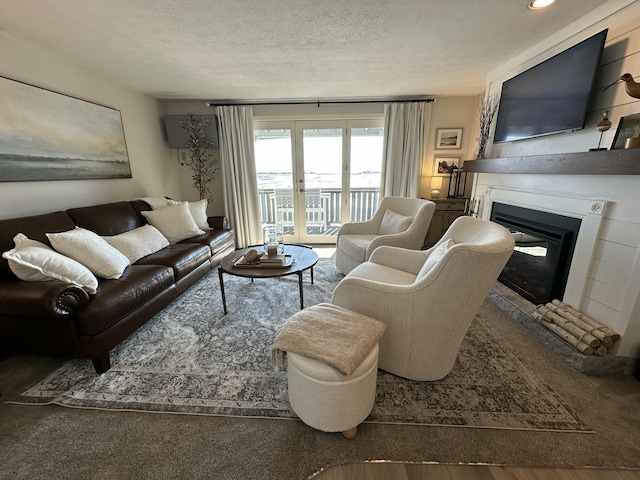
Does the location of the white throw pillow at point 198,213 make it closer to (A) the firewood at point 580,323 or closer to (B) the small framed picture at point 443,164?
(B) the small framed picture at point 443,164

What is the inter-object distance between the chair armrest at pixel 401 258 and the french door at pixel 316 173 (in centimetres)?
230

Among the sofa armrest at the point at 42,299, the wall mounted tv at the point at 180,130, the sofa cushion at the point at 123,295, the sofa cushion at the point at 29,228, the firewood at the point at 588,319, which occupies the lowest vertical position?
the firewood at the point at 588,319

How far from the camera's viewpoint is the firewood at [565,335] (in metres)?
1.59

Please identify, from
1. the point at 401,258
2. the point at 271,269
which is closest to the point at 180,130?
the point at 271,269

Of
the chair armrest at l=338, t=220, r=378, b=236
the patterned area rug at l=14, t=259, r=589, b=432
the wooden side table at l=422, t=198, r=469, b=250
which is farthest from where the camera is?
the wooden side table at l=422, t=198, r=469, b=250

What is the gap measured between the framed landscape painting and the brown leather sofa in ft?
1.59

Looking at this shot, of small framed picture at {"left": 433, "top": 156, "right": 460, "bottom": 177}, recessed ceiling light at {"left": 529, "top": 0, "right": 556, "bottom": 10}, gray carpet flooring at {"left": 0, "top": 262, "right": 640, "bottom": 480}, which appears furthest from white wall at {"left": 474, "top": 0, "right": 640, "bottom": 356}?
small framed picture at {"left": 433, "top": 156, "right": 460, "bottom": 177}

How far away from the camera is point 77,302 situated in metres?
1.49

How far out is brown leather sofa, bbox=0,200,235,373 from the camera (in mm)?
1457

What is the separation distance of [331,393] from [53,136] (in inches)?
130

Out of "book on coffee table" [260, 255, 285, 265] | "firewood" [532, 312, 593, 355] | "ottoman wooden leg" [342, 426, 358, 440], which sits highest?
"book on coffee table" [260, 255, 285, 265]

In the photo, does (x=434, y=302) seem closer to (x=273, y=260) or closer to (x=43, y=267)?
(x=273, y=260)

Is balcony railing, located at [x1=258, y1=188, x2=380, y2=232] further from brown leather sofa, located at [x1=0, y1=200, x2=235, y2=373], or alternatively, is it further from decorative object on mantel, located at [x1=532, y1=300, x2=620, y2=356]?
decorative object on mantel, located at [x1=532, y1=300, x2=620, y2=356]

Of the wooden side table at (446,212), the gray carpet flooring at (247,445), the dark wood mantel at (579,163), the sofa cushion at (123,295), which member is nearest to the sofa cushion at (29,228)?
the sofa cushion at (123,295)
